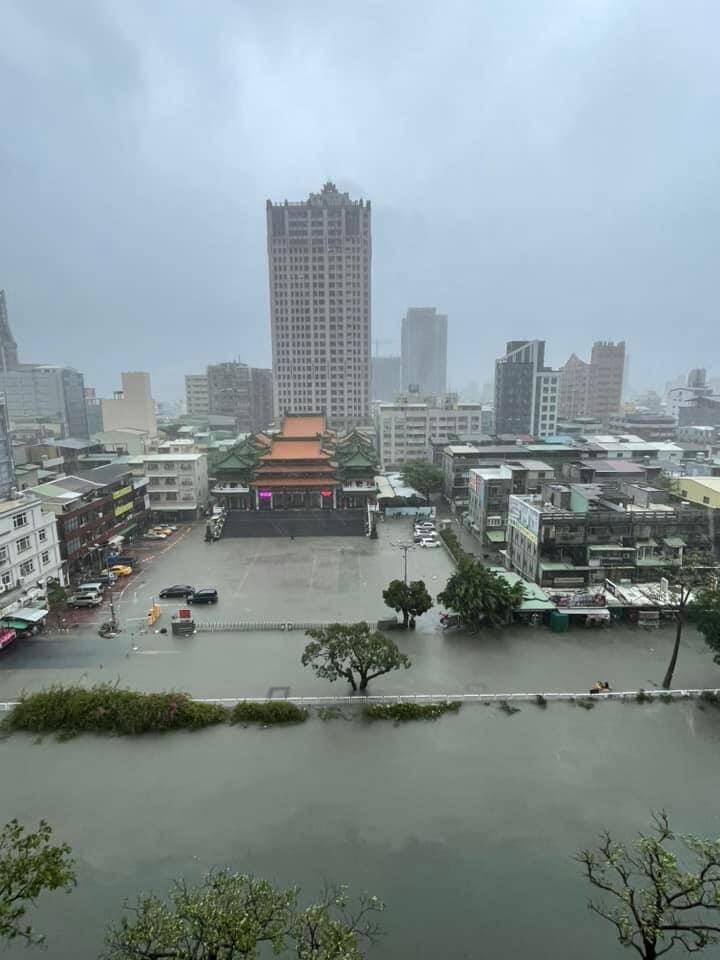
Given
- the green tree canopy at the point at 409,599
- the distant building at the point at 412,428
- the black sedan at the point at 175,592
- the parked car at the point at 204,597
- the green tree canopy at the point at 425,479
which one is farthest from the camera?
the distant building at the point at 412,428

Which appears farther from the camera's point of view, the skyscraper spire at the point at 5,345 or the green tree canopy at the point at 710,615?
the skyscraper spire at the point at 5,345

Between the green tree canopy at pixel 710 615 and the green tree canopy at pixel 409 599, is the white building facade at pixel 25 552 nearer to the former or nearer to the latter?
the green tree canopy at pixel 409 599

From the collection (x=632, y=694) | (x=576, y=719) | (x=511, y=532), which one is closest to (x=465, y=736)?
(x=576, y=719)

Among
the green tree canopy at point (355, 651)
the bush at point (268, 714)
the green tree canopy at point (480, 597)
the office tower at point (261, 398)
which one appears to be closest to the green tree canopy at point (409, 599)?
the green tree canopy at point (480, 597)

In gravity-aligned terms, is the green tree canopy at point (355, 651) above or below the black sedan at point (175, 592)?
above

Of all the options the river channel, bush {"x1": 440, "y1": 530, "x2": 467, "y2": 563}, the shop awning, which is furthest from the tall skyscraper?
the river channel

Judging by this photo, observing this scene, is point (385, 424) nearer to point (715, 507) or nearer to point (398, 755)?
point (715, 507)

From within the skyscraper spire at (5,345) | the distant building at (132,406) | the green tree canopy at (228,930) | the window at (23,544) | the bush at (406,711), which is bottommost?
the bush at (406,711)

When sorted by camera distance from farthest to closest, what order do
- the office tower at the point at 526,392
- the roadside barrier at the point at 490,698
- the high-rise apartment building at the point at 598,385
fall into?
the high-rise apartment building at the point at 598,385
the office tower at the point at 526,392
the roadside barrier at the point at 490,698
